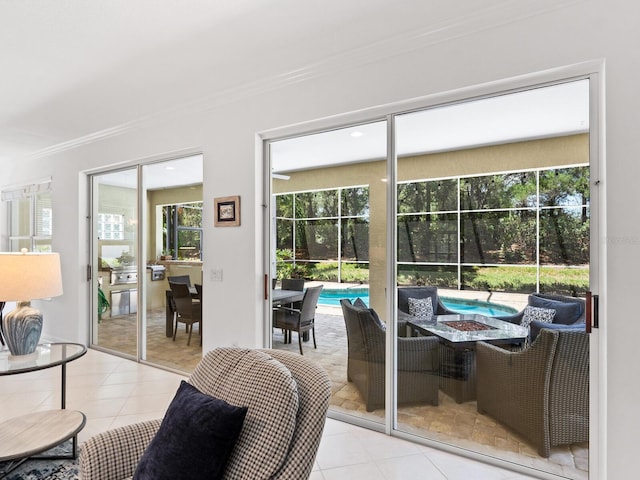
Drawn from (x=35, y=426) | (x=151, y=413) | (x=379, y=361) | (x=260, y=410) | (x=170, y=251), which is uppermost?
(x=170, y=251)

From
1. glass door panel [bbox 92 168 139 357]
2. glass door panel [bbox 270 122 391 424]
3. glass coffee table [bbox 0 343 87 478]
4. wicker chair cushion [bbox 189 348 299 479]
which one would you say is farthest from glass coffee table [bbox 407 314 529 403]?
glass door panel [bbox 92 168 139 357]

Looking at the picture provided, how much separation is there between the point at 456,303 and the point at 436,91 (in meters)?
1.39

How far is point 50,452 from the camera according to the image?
2.45 m

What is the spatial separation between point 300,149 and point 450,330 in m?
1.83

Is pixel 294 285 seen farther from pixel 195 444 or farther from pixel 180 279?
pixel 195 444

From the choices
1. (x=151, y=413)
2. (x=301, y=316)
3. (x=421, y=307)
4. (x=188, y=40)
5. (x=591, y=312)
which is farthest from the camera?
(x=301, y=316)

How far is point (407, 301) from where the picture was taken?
2.76m

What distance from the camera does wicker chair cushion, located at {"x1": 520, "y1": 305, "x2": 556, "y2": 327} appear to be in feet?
7.52

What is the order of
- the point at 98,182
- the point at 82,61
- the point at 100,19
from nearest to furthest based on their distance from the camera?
the point at 100,19 → the point at 82,61 → the point at 98,182

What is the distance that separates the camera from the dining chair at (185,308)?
397 centimetres

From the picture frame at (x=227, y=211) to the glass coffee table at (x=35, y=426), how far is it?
1.46 m

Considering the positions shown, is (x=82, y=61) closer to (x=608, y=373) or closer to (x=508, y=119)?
(x=508, y=119)

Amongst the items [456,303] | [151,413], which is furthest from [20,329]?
[456,303]

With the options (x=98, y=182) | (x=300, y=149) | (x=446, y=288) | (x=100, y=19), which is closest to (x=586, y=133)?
(x=446, y=288)
